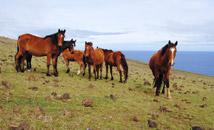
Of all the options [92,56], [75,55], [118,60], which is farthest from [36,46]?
[118,60]

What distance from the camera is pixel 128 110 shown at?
5684mm

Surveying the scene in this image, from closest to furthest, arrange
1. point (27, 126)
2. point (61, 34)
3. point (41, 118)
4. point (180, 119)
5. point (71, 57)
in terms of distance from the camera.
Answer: point (27, 126) → point (41, 118) → point (180, 119) → point (61, 34) → point (71, 57)

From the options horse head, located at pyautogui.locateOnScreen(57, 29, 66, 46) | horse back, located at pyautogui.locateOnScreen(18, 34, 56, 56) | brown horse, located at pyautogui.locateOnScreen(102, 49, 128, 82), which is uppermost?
horse head, located at pyautogui.locateOnScreen(57, 29, 66, 46)

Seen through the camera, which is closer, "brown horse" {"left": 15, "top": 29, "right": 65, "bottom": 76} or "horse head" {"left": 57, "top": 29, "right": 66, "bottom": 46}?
"horse head" {"left": 57, "top": 29, "right": 66, "bottom": 46}

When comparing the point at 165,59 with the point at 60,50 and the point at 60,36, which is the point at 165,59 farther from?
the point at 60,50

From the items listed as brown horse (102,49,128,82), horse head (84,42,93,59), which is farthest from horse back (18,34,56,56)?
brown horse (102,49,128,82)

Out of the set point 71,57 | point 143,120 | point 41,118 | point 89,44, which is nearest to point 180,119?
point 143,120

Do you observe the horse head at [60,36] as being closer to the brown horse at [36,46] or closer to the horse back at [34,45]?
the brown horse at [36,46]

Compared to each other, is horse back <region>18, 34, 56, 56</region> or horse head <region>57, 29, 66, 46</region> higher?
horse head <region>57, 29, 66, 46</region>

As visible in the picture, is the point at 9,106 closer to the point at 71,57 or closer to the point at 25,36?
the point at 25,36

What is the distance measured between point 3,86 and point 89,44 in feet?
22.0

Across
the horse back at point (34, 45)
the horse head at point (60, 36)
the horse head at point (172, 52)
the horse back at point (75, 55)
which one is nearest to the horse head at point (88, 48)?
the horse head at point (60, 36)

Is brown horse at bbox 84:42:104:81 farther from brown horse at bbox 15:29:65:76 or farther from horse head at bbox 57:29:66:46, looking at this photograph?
brown horse at bbox 15:29:65:76

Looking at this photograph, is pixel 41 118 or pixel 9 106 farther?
pixel 9 106
